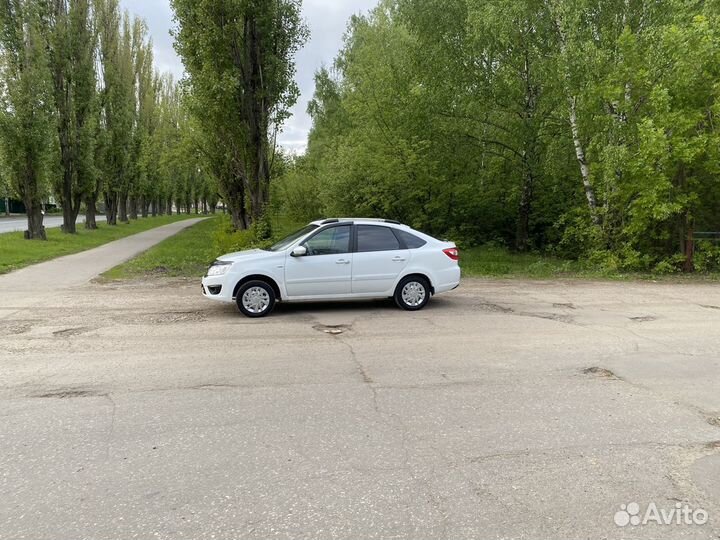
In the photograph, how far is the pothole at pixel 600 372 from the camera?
217 inches

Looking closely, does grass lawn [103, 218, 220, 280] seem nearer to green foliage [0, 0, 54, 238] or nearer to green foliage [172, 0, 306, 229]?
green foliage [172, 0, 306, 229]

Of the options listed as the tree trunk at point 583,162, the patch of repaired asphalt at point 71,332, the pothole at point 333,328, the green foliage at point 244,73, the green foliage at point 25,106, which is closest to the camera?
the patch of repaired asphalt at point 71,332

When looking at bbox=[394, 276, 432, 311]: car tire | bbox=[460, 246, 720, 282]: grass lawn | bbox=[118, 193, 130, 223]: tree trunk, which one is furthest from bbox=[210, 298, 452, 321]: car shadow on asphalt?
bbox=[118, 193, 130, 223]: tree trunk

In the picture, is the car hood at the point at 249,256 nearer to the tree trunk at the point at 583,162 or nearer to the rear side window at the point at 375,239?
the rear side window at the point at 375,239

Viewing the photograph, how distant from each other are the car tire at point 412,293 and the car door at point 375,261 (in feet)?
0.69

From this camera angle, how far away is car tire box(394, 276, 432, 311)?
9109mm

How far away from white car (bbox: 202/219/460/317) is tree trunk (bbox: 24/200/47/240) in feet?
60.8

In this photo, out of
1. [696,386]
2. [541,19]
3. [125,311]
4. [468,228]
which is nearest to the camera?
[696,386]

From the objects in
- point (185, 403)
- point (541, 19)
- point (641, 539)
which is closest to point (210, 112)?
point (541, 19)

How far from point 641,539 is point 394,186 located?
18.8m

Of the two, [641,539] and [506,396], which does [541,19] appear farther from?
[641,539]

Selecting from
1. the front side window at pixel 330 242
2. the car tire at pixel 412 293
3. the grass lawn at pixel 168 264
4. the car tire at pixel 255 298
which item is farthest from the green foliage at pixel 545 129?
the car tire at pixel 255 298

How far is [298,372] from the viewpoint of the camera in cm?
557

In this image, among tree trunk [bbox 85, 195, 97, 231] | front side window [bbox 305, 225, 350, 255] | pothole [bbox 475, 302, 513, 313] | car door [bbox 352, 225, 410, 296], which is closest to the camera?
front side window [bbox 305, 225, 350, 255]
